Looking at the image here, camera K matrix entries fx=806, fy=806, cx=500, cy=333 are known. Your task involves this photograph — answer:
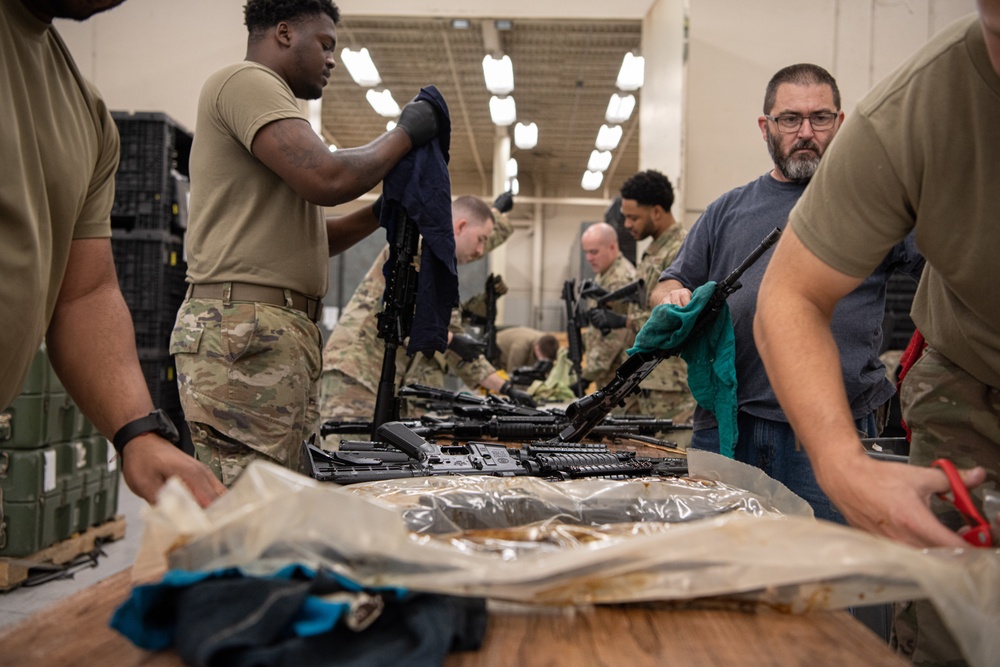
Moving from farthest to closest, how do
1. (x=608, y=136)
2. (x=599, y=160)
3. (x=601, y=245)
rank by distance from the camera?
(x=599, y=160), (x=608, y=136), (x=601, y=245)

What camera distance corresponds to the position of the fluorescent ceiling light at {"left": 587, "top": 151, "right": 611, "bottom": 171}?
12018 mm

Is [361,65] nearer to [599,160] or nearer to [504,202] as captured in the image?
[504,202]

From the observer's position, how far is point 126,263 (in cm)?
432

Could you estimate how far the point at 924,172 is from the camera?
3.18ft

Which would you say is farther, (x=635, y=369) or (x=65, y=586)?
(x=65, y=586)

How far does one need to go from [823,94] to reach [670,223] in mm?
2349

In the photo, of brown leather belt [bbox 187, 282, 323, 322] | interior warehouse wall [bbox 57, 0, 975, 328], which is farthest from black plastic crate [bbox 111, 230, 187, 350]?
brown leather belt [bbox 187, 282, 323, 322]

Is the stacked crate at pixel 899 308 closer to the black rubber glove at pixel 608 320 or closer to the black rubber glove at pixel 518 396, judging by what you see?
the black rubber glove at pixel 608 320

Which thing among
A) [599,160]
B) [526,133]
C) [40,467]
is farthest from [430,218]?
[599,160]

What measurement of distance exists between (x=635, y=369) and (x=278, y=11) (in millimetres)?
1274

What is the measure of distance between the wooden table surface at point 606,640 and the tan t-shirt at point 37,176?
0.44m

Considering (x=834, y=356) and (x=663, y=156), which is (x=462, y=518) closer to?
(x=834, y=356)

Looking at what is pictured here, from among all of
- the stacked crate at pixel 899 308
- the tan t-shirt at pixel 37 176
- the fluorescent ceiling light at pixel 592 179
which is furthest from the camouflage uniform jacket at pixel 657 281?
the fluorescent ceiling light at pixel 592 179

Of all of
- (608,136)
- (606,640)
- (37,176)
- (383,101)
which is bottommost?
(606,640)
